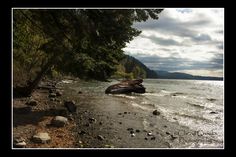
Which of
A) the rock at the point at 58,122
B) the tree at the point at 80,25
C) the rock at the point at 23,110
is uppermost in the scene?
the tree at the point at 80,25

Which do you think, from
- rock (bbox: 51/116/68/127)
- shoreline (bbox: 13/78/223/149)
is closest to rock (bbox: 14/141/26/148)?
shoreline (bbox: 13/78/223/149)

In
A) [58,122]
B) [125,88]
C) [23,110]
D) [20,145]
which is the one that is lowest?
[20,145]

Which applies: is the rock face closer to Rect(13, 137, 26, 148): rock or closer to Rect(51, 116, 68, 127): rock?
Rect(51, 116, 68, 127): rock

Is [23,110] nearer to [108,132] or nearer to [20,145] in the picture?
[108,132]

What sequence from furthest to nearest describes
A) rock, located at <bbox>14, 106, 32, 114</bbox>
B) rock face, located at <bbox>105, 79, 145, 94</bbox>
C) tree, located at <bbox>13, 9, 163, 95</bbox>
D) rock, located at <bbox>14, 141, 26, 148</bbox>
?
rock face, located at <bbox>105, 79, 145, 94</bbox> < rock, located at <bbox>14, 106, 32, 114</bbox> < tree, located at <bbox>13, 9, 163, 95</bbox> < rock, located at <bbox>14, 141, 26, 148</bbox>

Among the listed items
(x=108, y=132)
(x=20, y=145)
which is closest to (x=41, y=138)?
(x=20, y=145)

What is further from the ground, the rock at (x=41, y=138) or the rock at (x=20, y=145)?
the rock at (x=41, y=138)

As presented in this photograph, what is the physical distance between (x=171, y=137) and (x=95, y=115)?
6.38 m

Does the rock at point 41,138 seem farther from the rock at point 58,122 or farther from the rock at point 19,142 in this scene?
the rock at point 58,122

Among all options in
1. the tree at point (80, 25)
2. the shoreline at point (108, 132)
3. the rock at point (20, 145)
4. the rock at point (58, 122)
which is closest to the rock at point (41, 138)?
the shoreline at point (108, 132)

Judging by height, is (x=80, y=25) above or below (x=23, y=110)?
above

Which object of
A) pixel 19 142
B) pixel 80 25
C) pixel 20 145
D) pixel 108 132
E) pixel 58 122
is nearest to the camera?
pixel 20 145
